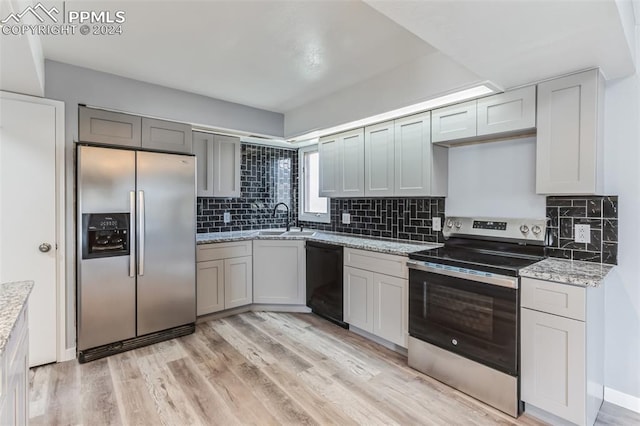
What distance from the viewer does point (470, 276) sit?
6.99ft

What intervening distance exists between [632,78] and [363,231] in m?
2.50

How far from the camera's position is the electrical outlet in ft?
7.11

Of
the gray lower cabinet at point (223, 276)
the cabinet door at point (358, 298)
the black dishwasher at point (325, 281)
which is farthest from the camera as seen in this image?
the gray lower cabinet at point (223, 276)

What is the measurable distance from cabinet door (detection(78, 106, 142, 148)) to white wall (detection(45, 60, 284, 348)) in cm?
6

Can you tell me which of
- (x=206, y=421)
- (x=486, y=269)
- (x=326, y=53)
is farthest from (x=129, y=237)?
(x=486, y=269)

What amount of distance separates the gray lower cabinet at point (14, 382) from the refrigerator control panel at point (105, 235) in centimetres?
132

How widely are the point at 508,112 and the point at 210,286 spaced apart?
3141mm

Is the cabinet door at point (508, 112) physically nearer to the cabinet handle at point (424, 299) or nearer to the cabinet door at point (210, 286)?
the cabinet handle at point (424, 299)

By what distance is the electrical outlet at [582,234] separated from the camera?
2166 mm

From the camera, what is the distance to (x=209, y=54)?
2.46 m

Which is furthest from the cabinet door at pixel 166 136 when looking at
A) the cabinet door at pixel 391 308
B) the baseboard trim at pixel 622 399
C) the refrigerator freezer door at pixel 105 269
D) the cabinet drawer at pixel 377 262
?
the baseboard trim at pixel 622 399

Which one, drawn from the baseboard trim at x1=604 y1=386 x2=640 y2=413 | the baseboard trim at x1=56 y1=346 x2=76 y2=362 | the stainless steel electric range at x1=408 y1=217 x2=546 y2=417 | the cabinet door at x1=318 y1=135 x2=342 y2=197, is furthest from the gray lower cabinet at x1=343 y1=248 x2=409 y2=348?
the baseboard trim at x1=56 y1=346 x2=76 y2=362

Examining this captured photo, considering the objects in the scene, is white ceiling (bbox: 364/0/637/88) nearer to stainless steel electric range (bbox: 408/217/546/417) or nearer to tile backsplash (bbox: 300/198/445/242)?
stainless steel electric range (bbox: 408/217/546/417)

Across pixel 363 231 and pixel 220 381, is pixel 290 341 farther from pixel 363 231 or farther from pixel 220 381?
pixel 363 231
